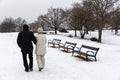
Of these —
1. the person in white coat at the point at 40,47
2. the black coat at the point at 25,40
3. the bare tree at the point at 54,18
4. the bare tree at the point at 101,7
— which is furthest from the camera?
the bare tree at the point at 54,18

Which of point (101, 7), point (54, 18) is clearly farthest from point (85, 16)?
point (54, 18)

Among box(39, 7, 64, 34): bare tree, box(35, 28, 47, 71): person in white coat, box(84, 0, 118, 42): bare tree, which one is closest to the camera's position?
box(35, 28, 47, 71): person in white coat

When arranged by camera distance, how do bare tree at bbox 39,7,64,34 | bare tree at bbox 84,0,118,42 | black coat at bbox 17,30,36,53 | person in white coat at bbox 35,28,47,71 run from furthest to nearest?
bare tree at bbox 39,7,64,34 → bare tree at bbox 84,0,118,42 → person in white coat at bbox 35,28,47,71 → black coat at bbox 17,30,36,53

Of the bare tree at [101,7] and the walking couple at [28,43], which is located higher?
the bare tree at [101,7]

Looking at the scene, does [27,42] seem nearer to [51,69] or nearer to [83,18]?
[51,69]

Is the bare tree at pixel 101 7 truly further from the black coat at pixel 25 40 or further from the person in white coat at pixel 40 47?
the black coat at pixel 25 40

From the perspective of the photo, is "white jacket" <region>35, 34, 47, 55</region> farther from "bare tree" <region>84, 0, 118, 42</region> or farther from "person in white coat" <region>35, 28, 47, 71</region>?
"bare tree" <region>84, 0, 118, 42</region>

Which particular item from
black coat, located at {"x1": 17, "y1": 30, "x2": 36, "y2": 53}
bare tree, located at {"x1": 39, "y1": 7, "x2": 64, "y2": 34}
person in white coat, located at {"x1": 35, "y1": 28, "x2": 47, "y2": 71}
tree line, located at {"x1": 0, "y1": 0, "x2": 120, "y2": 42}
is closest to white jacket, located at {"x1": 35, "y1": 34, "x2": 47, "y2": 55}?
person in white coat, located at {"x1": 35, "y1": 28, "x2": 47, "y2": 71}

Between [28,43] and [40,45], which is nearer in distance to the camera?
[28,43]

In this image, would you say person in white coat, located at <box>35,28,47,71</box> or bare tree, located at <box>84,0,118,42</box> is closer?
person in white coat, located at <box>35,28,47,71</box>

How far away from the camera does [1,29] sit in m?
91.8

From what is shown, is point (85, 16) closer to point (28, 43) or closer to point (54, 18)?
point (54, 18)

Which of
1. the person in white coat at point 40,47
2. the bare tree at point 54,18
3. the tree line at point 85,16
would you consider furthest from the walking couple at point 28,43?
the bare tree at point 54,18

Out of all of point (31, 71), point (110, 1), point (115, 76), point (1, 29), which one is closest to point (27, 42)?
point (31, 71)
